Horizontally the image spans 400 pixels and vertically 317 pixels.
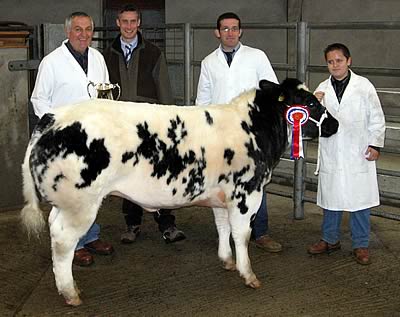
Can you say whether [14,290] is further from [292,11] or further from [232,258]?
[292,11]

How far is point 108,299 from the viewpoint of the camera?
436cm

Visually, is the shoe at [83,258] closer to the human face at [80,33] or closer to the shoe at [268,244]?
the shoe at [268,244]

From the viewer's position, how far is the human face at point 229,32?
5026mm

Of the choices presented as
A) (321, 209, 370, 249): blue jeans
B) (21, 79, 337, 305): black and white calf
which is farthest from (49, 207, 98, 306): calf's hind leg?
(321, 209, 370, 249): blue jeans

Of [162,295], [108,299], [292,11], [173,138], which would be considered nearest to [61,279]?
[108,299]

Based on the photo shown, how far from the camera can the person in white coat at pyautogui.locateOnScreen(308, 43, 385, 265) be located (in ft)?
16.0

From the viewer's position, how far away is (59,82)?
4.79m

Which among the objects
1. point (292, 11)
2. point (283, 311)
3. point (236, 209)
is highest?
point (292, 11)

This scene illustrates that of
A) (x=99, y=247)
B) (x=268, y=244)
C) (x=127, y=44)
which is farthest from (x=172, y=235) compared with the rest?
(x=127, y=44)

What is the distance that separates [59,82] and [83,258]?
4.26 feet

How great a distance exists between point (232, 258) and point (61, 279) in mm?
1384

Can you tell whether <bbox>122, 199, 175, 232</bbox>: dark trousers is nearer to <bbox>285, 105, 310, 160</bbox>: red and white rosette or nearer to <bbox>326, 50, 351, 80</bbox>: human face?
<bbox>285, 105, 310, 160</bbox>: red and white rosette

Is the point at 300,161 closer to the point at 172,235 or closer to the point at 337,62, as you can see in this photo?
the point at 172,235

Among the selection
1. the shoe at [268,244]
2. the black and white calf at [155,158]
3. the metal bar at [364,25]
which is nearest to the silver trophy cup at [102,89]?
the black and white calf at [155,158]
